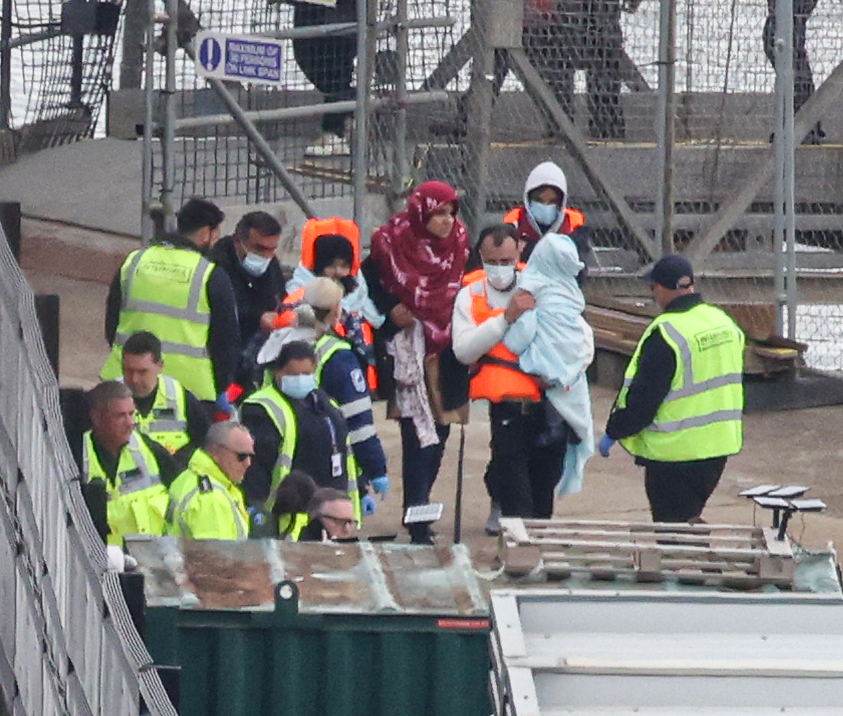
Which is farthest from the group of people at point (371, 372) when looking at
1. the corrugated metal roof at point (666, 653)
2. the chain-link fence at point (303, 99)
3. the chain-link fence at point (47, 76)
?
the chain-link fence at point (47, 76)

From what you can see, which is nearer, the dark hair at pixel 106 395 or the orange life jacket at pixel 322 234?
the dark hair at pixel 106 395

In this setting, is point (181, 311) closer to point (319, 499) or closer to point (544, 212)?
point (319, 499)

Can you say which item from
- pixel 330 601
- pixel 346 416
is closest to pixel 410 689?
pixel 330 601

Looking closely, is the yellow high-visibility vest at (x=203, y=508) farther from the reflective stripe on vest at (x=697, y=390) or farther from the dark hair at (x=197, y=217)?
the reflective stripe on vest at (x=697, y=390)

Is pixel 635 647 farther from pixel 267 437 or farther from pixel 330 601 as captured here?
pixel 267 437

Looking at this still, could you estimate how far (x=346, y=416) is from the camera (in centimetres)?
864

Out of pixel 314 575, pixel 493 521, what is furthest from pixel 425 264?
pixel 314 575

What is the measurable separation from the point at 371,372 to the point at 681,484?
Answer: 148 cm

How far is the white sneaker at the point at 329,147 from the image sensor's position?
13.0 metres

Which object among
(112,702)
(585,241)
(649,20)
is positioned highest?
(649,20)

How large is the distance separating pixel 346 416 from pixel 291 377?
61 centimetres

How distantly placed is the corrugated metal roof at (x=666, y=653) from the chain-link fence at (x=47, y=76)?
9975 mm

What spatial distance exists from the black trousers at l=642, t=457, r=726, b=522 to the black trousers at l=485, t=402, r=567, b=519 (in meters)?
0.53

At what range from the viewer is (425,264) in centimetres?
924
